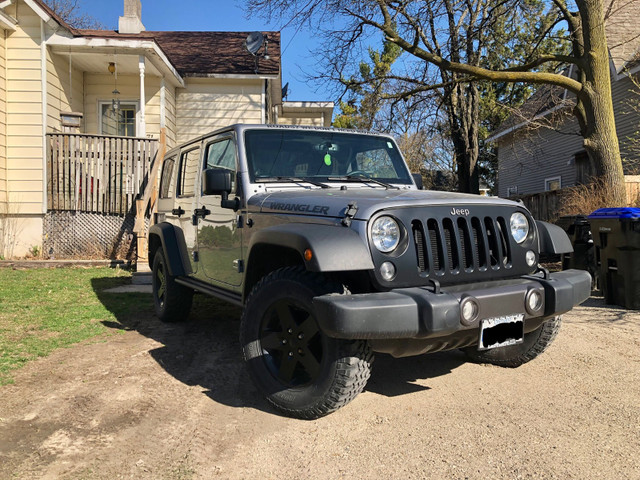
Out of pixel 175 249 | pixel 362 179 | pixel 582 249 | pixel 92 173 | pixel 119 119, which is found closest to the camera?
pixel 362 179

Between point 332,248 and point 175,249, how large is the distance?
299 cm

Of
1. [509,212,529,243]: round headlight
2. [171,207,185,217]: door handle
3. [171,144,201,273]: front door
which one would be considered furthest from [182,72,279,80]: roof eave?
[509,212,529,243]: round headlight

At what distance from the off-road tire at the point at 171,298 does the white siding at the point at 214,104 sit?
9321 millimetres

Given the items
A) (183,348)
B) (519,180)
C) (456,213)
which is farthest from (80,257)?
(519,180)

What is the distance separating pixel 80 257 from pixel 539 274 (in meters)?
9.42

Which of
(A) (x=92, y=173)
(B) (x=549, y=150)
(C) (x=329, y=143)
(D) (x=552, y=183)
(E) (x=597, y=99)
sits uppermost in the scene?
(B) (x=549, y=150)

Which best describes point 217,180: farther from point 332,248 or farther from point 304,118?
point 304,118

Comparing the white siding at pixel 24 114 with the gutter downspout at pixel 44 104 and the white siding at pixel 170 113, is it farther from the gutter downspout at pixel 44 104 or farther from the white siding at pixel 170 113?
the white siding at pixel 170 113

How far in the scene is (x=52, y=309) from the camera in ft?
19.6

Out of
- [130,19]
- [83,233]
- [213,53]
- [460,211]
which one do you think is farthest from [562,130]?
[460,211]

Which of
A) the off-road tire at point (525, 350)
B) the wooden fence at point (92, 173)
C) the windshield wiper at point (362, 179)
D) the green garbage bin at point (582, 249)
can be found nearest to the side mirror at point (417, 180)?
the windshield wiper at point (362, 179)

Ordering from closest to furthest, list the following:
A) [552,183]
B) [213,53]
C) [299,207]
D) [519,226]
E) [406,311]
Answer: [406,311], [299,207], [519,226], [213,53], [552,183]

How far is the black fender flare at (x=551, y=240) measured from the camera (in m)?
3.52

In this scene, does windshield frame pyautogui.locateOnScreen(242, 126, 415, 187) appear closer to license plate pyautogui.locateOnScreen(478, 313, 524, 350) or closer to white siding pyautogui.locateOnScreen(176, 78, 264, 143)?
license plate pyautogui.locateOnScreen(478, 313, 524, 350)
